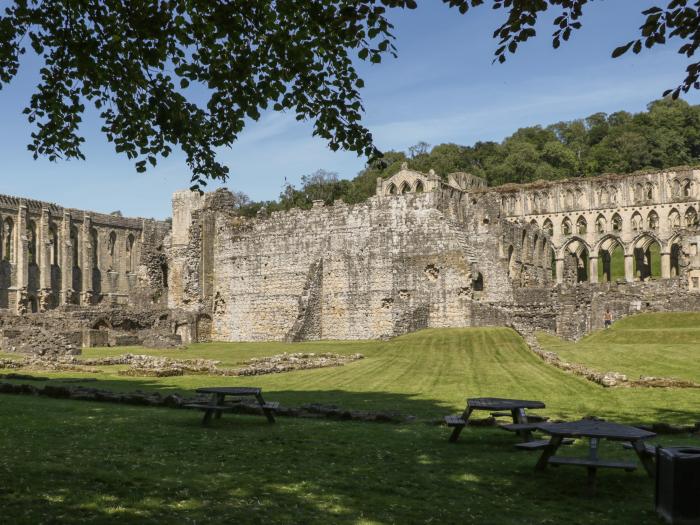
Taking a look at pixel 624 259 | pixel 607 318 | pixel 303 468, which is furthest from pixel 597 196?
pixel 303 468

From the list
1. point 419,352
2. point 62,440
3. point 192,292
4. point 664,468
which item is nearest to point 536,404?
point 664,468

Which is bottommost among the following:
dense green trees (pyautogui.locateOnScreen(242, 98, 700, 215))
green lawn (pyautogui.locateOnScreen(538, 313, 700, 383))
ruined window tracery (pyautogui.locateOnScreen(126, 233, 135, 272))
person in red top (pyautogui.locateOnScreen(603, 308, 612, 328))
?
green lawn (pyautogui.locateOnScreen(538, 313, 700, 383))

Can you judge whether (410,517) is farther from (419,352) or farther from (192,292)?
(192,292)

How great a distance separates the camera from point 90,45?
10516 mm

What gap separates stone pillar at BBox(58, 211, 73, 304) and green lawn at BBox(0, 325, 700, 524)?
65.5m

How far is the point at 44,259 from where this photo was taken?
74.0 meters

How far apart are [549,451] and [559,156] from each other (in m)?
105

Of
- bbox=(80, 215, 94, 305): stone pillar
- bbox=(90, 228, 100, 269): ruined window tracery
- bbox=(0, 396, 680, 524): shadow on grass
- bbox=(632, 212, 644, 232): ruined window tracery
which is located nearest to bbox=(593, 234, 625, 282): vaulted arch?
bbox=(632, 212, 644, 232): ruined window tracery

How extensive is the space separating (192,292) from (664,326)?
25201 mm

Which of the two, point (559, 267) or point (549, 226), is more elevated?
point (549, 226)

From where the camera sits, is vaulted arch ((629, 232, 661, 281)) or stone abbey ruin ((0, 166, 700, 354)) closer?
stone abbey ruin ((0, 166, 700, 354))

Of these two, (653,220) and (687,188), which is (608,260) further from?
(687,188)

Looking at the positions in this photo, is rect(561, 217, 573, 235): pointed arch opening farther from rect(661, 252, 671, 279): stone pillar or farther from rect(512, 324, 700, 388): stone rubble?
rect(512, 324, 700, 388): stone rubble

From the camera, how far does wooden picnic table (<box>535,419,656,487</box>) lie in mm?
7801
